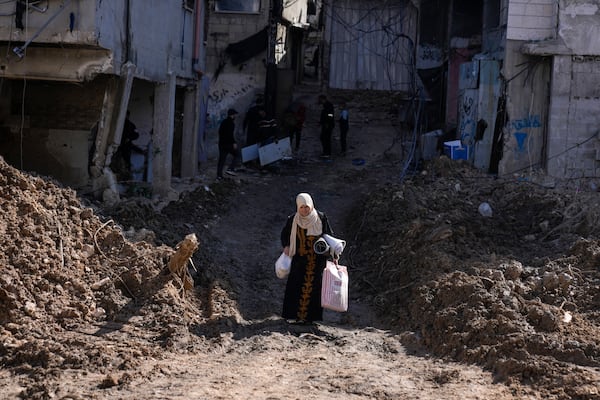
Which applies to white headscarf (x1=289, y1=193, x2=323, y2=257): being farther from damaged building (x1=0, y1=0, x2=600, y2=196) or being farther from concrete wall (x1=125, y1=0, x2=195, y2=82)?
concrete wall (x1=125, y1=0, x2=195, y2=82)

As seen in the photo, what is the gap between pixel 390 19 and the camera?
85.0ft

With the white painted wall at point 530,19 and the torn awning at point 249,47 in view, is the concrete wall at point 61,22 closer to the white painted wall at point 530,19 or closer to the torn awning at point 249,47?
the white painted wall at point 530,19

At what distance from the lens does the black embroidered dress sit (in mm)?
9742

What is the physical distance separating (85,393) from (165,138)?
9669 mm

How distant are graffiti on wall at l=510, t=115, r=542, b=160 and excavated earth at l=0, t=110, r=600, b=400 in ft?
9.69

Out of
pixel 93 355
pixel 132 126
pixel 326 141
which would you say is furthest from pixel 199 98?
pixel 93 355

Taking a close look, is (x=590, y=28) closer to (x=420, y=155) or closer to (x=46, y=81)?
(x=420, y=155)

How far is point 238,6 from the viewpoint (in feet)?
77.2

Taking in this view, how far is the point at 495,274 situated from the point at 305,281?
2.22m

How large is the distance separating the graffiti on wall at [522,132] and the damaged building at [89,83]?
22.1 feet

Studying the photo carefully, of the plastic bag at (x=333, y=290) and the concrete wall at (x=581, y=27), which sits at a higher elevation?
the concrete wall at (x=581, y=27)

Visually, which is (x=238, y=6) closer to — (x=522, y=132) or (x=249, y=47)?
(x=249, y=47)

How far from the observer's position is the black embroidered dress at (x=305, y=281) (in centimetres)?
974

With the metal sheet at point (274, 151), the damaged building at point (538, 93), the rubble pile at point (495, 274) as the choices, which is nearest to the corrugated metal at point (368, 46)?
the metal sheet at point (274, 151)
